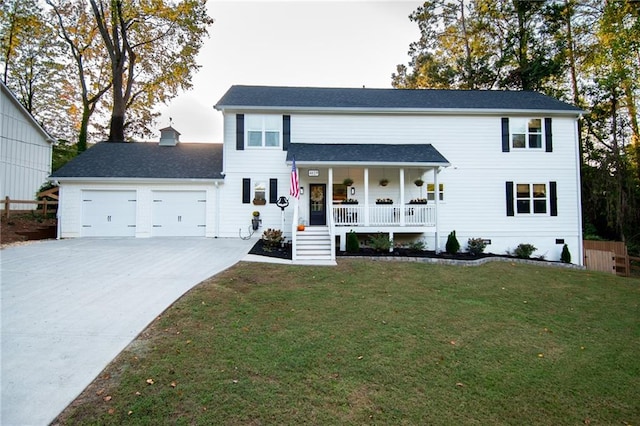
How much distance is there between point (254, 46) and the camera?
627 inches

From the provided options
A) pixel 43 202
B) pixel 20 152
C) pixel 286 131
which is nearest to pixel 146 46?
pixel 20 152

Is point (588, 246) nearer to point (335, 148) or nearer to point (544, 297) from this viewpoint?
point (544, 297)

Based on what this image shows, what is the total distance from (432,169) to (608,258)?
823 cm

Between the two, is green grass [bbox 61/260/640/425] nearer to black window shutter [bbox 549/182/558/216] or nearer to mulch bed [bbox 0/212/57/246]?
black window shutter [bbox 549/182/558/216]

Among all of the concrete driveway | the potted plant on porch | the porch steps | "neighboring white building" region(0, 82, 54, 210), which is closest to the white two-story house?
the potted plant on porch

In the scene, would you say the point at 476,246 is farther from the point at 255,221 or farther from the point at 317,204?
the point at 255,221

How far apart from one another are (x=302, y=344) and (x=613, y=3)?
78.5ft

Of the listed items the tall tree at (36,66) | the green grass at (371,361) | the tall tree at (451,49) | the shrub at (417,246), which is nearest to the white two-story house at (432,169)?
the shrub at (417,246)

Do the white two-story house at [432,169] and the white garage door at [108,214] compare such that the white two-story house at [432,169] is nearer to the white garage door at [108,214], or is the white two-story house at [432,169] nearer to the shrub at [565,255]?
the shrub at [565,255]

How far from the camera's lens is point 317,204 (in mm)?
13281

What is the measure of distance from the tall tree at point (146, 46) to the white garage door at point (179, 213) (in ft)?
33.6

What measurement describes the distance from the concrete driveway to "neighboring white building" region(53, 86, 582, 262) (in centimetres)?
335

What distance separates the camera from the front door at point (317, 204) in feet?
43.4

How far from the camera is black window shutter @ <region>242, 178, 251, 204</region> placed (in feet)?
42.3
